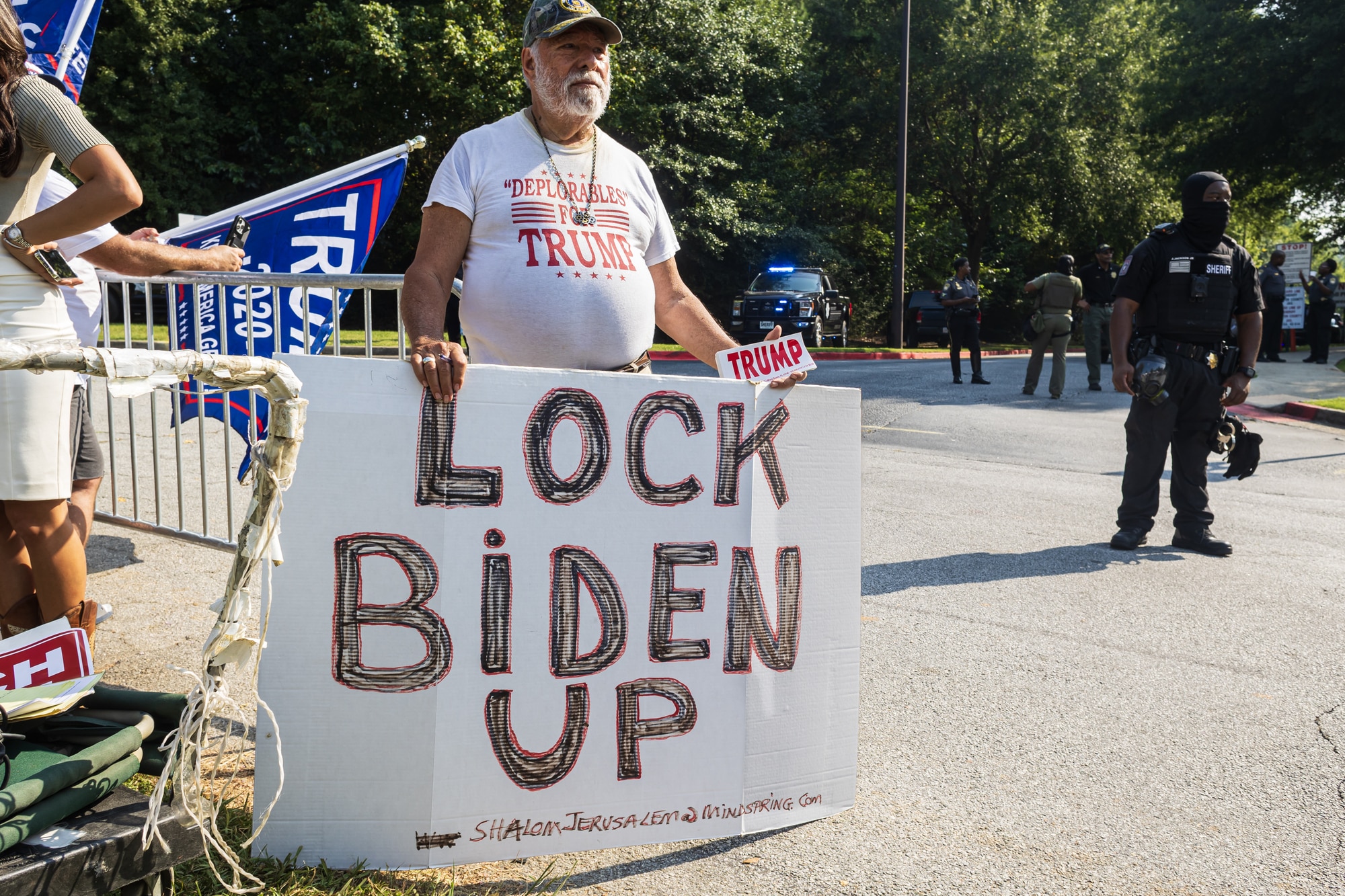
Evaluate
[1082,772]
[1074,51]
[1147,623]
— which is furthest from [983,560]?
[1074,51]

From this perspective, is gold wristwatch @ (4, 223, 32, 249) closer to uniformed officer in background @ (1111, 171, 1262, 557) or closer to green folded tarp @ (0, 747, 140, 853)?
green folded tarp @ (0, 747, 140, 853)

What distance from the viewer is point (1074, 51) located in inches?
1286

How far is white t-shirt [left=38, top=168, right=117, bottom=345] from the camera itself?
3281 millimetres

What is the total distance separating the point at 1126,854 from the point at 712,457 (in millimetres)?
1446

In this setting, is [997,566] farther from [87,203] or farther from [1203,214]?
[87,203]

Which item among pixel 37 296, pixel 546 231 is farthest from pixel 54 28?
pixel 546 231

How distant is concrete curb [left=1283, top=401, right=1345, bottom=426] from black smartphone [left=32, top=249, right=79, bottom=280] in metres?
14.2

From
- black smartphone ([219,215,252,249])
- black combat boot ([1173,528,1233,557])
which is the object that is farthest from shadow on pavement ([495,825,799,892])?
black combat boot ([1173,528,1233,557])

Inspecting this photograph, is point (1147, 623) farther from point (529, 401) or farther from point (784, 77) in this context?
point (784, 77)

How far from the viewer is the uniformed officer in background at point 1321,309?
2095 centimetres

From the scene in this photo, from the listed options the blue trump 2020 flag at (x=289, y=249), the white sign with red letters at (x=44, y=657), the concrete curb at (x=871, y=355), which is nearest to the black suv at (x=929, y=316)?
the concrete curb at (x=871, y=355)

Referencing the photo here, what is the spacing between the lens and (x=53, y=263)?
286 cm

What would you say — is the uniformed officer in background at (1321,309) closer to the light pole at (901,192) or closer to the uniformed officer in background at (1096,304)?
the light pole at (901,192)

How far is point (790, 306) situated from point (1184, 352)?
17769 mm
